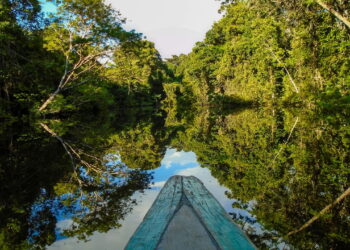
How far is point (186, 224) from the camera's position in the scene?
1898 mm

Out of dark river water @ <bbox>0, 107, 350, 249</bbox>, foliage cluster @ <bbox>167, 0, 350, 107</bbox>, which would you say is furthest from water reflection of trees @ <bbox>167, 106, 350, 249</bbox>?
foliage cluster @ <bbox>167, 0, 350, 107</bbox>

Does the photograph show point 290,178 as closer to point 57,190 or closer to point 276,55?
point 57,190

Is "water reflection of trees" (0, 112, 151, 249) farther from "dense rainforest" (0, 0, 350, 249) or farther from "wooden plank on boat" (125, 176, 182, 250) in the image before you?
"wooden plank on boat" (125, 176, 182, 250)

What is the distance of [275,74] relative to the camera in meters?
24.4

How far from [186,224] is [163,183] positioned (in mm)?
4089

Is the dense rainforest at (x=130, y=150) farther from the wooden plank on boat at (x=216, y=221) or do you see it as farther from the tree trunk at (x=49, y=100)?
→ the wooden plank on boat at (x=216, y=221)

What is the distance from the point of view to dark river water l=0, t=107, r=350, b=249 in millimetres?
3424

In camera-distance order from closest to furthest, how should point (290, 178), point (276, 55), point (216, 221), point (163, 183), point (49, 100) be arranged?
point (216, 221) → point (290, 178) → point (163, 183) → point (49, 100) → point (276, 55)

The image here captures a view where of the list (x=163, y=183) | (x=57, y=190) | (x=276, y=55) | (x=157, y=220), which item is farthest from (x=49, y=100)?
(x=276, y=55)

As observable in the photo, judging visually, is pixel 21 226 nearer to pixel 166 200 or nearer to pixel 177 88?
pixel 166 200

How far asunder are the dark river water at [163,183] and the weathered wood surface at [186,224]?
4.03 ft

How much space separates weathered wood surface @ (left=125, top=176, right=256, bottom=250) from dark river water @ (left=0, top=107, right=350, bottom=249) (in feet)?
4.03

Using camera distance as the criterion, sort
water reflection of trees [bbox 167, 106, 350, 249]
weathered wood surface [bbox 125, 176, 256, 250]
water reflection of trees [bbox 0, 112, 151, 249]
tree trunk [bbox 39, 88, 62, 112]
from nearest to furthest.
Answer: weathered wood surface [bbox 125, 176, 256, 250], water reflection of trees [bbox 167, 106, 350, 249], water reflection of trees [bbox 0, 112, 151, 249], tree trunk [bbox 39, 88, 62, 112]

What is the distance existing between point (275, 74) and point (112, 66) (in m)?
16.3
